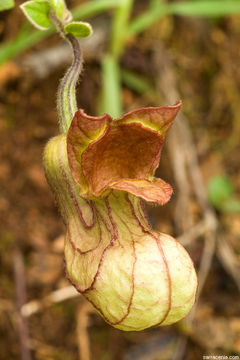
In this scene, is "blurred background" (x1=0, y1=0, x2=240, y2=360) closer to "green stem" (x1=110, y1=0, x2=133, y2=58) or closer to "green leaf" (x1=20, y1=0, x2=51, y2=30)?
"green stem" (x1=110, y1=0, x2=133, y2=58)

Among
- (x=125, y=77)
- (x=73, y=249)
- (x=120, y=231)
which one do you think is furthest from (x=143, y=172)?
(x=125, y=77)

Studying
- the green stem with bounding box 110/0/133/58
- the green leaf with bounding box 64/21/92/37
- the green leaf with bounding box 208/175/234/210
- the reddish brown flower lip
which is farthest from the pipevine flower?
the green stem with bounding box 110/0/133/58

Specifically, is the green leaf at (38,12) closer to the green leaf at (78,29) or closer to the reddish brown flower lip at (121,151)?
the green leaf at (78,29)

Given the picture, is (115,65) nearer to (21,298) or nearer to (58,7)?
(58,7)

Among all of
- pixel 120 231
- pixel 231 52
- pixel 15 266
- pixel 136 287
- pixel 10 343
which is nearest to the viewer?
pixel 136 287

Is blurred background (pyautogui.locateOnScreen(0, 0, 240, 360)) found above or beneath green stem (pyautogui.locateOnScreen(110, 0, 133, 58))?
beneath

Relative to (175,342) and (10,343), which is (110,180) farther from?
(175,342)
